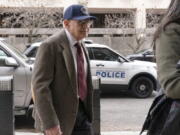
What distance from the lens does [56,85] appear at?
3.51 metres

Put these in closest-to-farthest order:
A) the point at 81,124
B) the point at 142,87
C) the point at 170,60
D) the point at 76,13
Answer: the point at 170,60
the point at 76,13
the point at 81,124
the point at 142,87

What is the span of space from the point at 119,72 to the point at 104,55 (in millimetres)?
669

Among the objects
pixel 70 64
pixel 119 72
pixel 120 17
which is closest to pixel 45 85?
pixel 70 64

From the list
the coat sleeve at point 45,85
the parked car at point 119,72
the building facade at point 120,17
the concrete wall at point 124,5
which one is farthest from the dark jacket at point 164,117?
the concrete wall at point 124,5

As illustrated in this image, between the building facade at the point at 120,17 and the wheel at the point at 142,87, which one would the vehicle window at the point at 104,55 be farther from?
the building facade at the point at 120,17

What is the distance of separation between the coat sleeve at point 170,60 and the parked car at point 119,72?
11.2 metres

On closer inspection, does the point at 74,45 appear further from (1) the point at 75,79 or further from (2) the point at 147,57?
(2) the point at 147,57

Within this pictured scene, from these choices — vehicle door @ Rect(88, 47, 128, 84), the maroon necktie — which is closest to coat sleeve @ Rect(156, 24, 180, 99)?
the maroon necktie

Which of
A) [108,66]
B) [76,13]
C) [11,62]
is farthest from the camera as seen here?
[108,66]

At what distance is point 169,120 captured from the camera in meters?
2.20

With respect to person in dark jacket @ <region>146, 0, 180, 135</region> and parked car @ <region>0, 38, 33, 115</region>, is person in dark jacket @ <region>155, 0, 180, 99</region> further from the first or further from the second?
parked car @ <region>0, 38, 33, 115</region>

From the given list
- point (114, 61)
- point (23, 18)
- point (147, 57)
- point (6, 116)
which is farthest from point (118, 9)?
point (6, 116)

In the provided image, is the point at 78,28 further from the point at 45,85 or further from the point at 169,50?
the point at 169,50

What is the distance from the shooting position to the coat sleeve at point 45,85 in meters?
3.41
